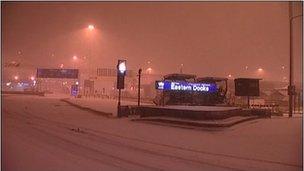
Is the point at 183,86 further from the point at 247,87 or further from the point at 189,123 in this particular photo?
the point at 189,123

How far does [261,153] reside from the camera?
12.2m

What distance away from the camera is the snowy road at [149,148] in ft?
33.5

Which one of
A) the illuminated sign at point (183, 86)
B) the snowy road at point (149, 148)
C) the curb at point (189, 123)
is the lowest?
the snowy road at point (149, 148)

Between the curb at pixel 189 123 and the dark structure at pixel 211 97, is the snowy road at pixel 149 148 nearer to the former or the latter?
the curb at pixel 189 123

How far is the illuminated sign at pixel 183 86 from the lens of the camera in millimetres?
30016

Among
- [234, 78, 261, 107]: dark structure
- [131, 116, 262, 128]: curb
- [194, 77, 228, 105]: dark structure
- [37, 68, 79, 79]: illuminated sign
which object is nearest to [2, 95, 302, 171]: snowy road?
[131, 116, 262, 128]: curb

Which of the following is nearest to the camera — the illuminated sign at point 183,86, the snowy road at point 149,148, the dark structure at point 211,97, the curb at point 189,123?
the snowy road at point 149,148

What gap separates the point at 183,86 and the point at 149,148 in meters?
18.4

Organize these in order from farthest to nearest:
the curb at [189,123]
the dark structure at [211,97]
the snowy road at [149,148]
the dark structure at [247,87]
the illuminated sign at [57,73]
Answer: the illuminated sign at [57,73] < the dark structure at [211,97] < the dark structure at [247,87] < the curb at [189,123] < the snowy road at [149,148]

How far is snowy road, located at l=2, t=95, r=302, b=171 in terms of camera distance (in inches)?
402

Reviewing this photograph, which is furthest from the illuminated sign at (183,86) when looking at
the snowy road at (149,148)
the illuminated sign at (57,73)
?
the illuminated sign at (57,73)

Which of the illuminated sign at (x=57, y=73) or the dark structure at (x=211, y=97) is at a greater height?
the illuminated sign at (x=57, y=73)

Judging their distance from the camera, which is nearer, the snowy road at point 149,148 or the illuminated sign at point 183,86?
the snowy road at point 149,148

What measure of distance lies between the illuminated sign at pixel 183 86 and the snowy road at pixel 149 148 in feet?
37.8
